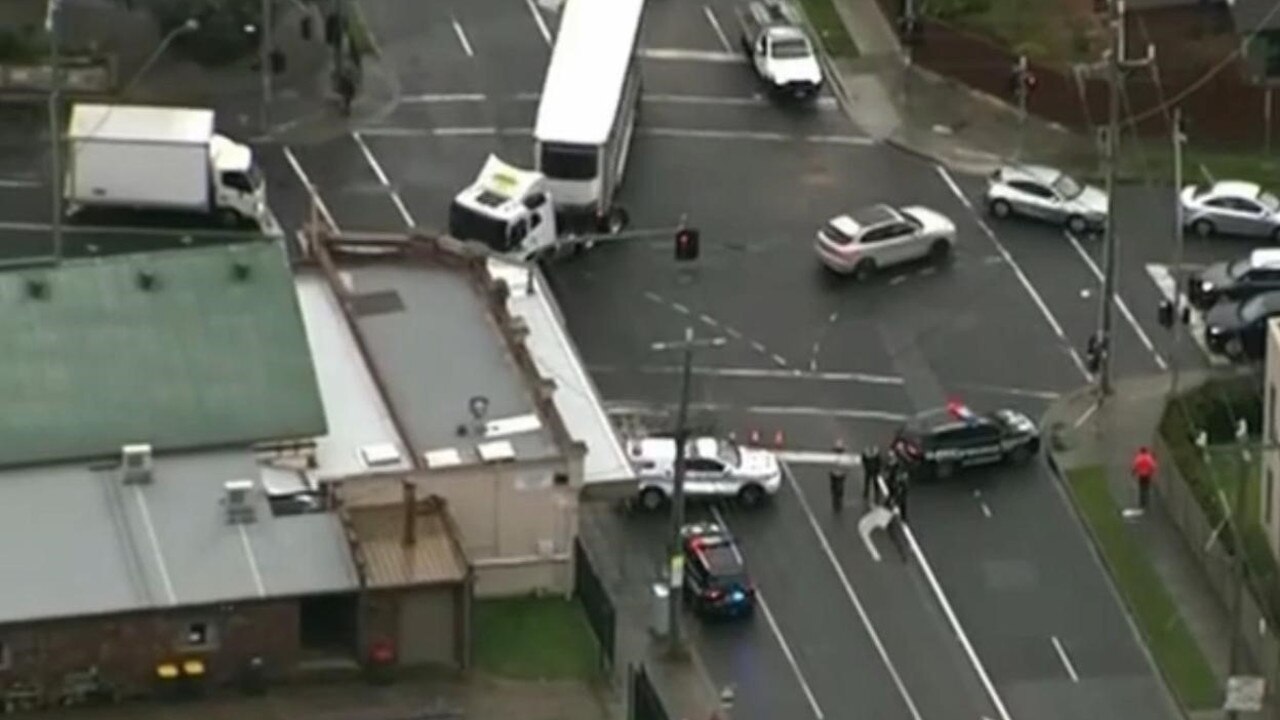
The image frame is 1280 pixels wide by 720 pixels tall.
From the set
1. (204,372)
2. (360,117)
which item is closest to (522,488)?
(204,372)

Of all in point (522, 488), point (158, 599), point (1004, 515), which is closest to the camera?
point (158, 599)

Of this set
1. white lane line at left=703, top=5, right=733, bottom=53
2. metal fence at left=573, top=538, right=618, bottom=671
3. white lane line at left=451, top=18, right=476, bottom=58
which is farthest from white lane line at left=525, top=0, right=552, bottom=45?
metal fence at left=573, top=538, right=618, bottom=671

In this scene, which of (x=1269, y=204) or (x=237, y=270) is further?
(x=1269, y=204)

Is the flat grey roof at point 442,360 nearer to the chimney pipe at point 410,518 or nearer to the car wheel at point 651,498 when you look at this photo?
the chimney pipe at point 410,518

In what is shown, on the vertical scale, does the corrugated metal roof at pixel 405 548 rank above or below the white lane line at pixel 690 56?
above

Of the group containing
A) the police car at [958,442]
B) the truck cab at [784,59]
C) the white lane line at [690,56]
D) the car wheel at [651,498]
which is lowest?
the car wheel at [651,498]

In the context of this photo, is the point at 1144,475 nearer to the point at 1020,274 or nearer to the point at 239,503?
the point at 1020,274

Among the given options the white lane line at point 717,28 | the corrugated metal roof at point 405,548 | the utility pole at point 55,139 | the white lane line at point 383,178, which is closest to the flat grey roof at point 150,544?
the corrugated metal roof at point 405,548

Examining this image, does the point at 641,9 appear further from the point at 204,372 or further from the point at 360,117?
the point at 204,372
